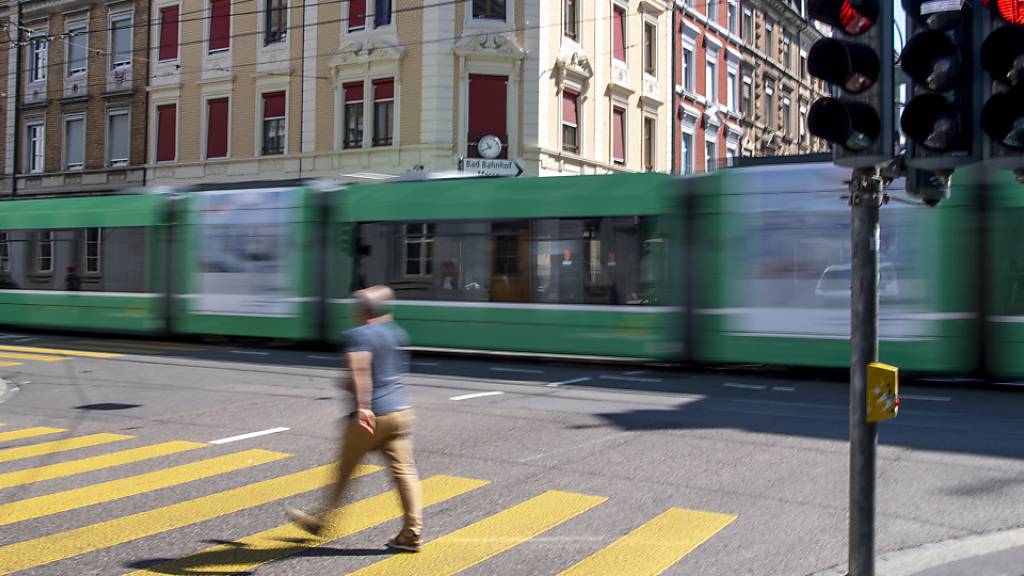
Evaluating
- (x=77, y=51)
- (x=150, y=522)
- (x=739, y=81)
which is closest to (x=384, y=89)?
(x=77, y=51)

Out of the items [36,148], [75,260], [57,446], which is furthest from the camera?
[36,148]

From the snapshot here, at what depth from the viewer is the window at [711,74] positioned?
37656 mm

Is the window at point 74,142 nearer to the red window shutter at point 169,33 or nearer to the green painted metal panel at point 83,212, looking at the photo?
the red window shutter at point 169,33

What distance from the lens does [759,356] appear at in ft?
44.0

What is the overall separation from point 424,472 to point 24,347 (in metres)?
14.0

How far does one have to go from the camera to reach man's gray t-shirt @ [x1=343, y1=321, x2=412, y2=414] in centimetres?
554

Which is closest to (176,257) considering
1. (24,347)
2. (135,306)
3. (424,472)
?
(135,306)

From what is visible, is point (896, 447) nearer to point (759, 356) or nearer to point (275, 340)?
point (759, 356)

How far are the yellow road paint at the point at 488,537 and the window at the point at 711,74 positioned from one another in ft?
108

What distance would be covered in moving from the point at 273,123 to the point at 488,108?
742 centimetres

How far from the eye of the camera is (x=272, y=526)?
6.06 meters

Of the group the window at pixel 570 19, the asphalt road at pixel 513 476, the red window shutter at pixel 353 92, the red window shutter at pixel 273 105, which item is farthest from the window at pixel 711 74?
the asphalt road at pixel 513 476

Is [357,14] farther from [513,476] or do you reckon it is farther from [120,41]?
[513,476]

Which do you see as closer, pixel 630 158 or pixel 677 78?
pixel 630 158
